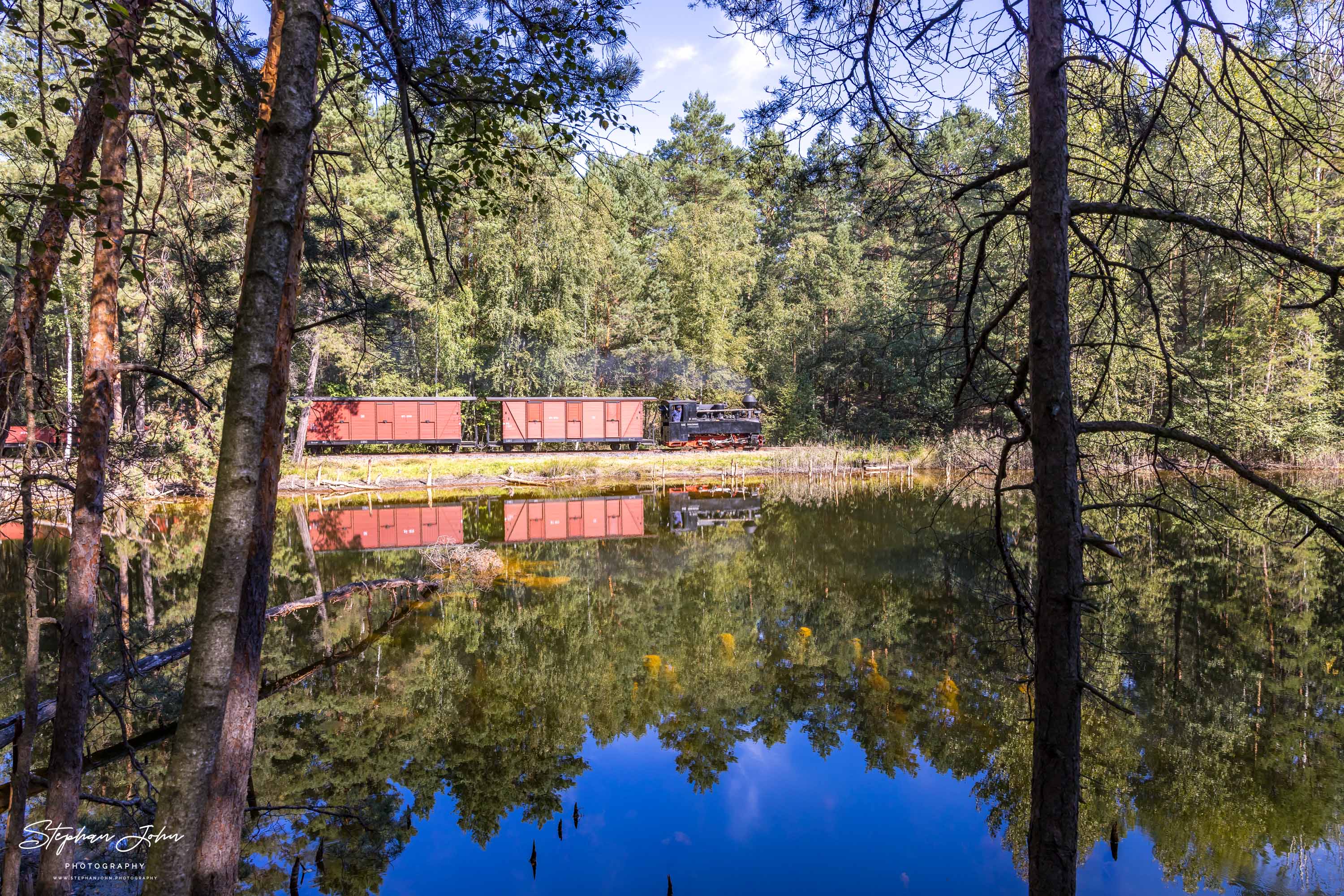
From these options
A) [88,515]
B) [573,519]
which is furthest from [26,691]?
[573,519]

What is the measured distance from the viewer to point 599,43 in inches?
147

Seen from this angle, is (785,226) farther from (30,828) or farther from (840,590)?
(30,828)

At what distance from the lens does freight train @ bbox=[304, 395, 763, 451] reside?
22.6 m

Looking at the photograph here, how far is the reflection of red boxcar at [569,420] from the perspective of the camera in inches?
981

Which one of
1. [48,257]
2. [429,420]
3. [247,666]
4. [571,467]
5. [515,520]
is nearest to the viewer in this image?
[48,257]

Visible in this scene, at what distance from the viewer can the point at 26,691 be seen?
8.75 ft

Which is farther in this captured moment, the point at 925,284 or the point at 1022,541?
the point at 1022,541

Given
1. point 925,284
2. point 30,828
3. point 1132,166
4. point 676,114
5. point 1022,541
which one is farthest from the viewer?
point 676,114

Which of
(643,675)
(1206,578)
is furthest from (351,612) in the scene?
(1206,578)

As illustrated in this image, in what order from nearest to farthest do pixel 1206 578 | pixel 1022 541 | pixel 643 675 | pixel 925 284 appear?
1. pixel 925 284
2. pixel 643 675
3. pixel 1206 578
4. pixel 1022 541

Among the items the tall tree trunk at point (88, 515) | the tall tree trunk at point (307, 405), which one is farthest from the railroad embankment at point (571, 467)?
the tall tree trunk at point (88, 515)

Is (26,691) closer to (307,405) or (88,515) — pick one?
(88,515)

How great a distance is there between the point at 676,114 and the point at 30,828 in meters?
36.9

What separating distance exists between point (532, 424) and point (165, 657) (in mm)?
19751
